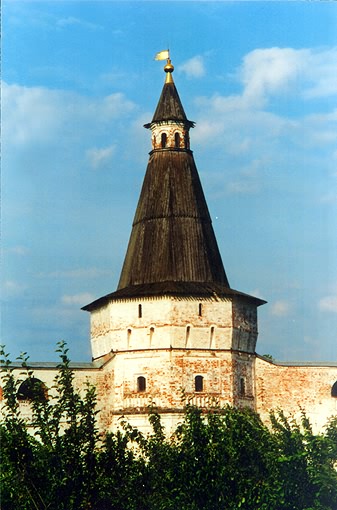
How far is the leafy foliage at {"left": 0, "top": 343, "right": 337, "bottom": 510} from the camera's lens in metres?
29.7

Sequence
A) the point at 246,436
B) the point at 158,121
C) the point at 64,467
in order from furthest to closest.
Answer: the point at 158,121, the point at 246,436, the point at 64,467

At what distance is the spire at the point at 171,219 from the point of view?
133 feet

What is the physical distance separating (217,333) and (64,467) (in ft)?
36.4

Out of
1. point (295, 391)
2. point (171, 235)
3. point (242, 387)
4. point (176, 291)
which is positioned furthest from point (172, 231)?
point (295, 391)

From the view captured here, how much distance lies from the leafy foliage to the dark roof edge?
6.66 meters

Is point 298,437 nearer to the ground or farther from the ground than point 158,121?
nearer to the ground

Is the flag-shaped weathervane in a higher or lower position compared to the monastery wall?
higher

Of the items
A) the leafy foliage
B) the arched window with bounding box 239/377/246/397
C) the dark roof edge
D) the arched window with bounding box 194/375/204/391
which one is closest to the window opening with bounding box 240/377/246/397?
the arched window with bounding box 239/377/246/397

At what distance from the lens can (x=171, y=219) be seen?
4119cm

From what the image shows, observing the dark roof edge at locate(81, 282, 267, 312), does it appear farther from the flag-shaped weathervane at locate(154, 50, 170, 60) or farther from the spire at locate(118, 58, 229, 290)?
the flag-shaped weathervane at locate(154, 50, 170, 60)

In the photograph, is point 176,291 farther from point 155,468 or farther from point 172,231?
point 155,468

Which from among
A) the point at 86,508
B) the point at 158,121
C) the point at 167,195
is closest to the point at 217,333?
the point at 167,195

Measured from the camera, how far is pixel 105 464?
103 ft

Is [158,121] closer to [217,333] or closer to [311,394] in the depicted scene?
[217,333]
